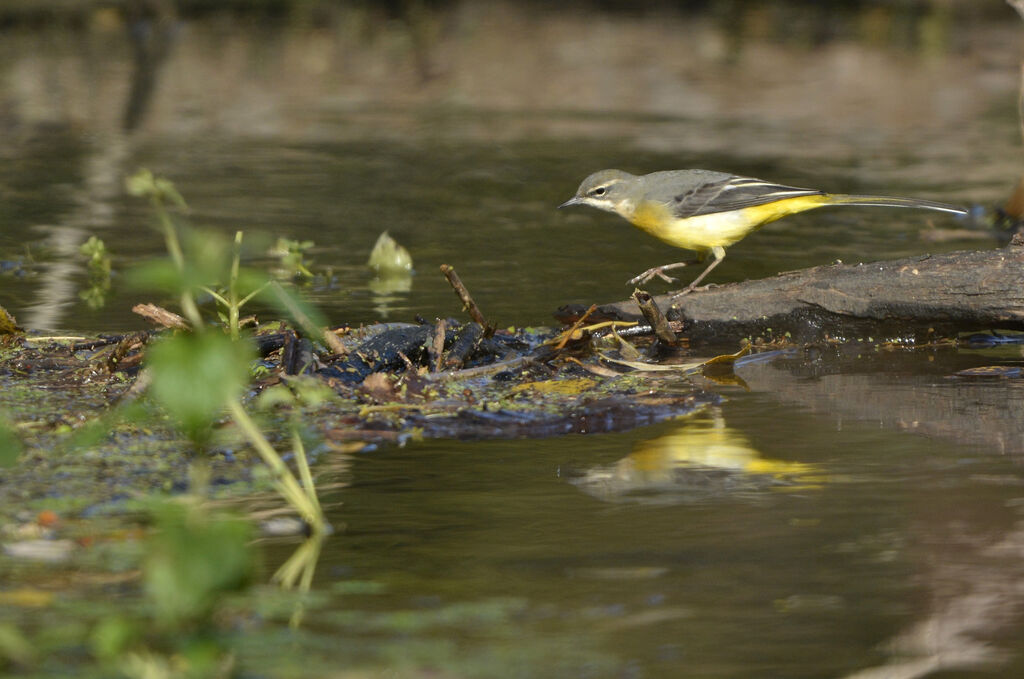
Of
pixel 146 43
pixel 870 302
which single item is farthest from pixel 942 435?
pixel 146 43

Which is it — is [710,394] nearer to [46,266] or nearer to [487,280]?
[487,280]

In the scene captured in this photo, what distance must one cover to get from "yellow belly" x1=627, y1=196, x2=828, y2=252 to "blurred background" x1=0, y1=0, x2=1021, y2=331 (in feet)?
1.87

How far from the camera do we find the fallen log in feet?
20.2

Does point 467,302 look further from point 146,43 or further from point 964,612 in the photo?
point 146,43

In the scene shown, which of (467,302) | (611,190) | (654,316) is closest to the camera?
(467,302)

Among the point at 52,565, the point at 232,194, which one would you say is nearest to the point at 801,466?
the point at 52,565

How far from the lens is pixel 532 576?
3.72 metres

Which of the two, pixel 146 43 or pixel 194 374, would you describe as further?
pixel 146 43

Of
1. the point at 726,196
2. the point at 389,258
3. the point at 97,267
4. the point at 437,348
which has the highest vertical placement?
the point at 726,196

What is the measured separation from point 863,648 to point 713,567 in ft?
1.92

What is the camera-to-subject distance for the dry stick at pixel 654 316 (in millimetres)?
6180

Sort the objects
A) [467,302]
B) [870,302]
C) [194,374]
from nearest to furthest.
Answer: [194,374]
[467,302]
[870,302]

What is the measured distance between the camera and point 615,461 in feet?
15.6

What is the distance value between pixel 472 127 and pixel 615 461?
10735mm
